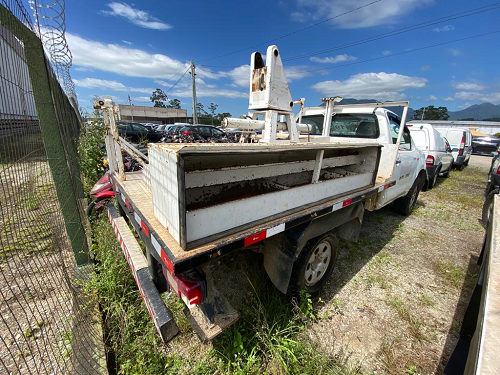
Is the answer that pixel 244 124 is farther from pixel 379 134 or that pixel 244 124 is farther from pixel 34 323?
pixel 34 323

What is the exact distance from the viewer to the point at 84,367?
168 cm

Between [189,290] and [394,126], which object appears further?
[394,126]

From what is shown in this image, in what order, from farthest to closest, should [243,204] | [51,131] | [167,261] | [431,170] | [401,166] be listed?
[431,170], [401,166], [51,131], [243,204], [167,261]

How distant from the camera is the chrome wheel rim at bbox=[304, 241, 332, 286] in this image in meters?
2.44

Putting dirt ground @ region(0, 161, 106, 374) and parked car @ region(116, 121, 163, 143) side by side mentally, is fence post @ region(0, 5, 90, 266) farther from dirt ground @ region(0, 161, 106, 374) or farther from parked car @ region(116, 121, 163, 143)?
parked car @ region(116, 121, 163, 143)

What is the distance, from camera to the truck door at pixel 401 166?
3.76 m

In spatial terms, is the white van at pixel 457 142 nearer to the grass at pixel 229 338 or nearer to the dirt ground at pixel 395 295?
the dirt ground at pixel 395 295

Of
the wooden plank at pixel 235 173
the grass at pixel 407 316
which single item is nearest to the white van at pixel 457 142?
the grass at pixel 407 316

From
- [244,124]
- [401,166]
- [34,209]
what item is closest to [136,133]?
[34,209]

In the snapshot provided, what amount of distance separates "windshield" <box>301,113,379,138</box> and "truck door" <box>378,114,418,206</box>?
35cm

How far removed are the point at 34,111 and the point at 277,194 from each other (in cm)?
244

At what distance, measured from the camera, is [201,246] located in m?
1.43

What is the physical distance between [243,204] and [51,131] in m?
2.18

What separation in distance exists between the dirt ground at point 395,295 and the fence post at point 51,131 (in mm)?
1762
